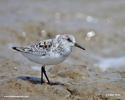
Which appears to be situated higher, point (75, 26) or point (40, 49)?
point (75, 26)

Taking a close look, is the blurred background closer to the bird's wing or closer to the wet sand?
the wet sand

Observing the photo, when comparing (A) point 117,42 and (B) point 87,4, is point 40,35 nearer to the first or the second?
(A) point 117,42

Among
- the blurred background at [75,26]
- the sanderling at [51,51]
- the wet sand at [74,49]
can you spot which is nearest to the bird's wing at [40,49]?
the sanderling at [51,51]

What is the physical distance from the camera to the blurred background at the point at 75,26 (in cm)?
1302

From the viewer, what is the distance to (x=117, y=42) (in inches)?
595

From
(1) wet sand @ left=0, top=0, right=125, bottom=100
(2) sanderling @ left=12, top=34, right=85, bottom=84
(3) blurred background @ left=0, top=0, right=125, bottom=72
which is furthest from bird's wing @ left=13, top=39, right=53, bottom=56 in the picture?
(3) blurred background @ left=0, top=0, right=125, bottom=72

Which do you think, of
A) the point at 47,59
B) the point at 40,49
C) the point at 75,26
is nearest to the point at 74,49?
the point at 75,26

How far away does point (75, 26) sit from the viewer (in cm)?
1589

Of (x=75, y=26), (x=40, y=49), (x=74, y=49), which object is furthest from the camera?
(x=75, y=26)

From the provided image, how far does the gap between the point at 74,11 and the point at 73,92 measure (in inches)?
473

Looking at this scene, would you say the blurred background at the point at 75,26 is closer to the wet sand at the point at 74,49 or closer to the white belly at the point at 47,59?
the wet sand at the point at 74,49

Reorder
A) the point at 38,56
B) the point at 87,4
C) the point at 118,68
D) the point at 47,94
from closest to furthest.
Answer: the point at 47,94 < the point at 38,56 < the point at 118,68 < the point at 87,4

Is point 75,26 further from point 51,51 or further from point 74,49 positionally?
point 51,51

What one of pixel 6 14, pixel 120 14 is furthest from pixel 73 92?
pixel 120 14
